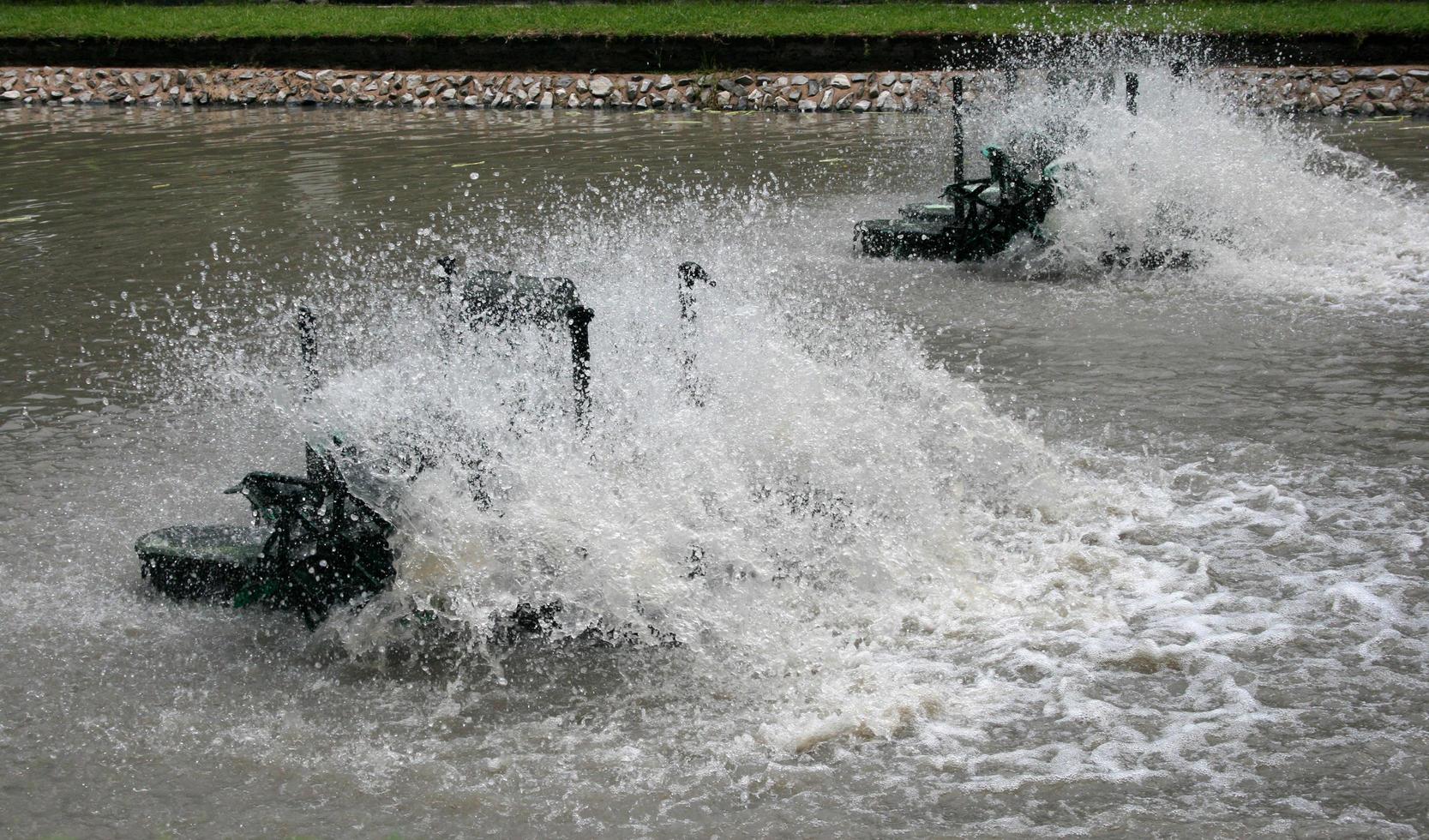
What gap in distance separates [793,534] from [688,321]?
4.16ft

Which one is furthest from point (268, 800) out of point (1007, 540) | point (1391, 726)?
point (1391, 726)

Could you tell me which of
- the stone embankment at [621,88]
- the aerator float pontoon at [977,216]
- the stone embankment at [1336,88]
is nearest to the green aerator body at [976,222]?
the aerator float pontoon at [977,216]

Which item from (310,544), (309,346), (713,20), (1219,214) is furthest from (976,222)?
(713,20)

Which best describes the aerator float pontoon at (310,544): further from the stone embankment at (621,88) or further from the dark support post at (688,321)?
the stone embankment at (621,88)

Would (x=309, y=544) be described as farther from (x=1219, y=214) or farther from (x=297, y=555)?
(x=1219, y=214)

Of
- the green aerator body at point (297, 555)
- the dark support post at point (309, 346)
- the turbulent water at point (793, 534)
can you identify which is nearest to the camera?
the turbulent water at point (793, 534)

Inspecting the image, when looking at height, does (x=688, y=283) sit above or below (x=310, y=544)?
above

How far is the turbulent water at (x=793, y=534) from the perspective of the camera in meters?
4.18

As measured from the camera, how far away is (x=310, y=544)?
16.7ft

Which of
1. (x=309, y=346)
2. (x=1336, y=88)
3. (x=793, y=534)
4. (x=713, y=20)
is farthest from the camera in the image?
(x=713, y=20)

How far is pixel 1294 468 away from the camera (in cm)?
620

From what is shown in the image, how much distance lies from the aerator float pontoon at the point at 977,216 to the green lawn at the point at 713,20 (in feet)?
27.1

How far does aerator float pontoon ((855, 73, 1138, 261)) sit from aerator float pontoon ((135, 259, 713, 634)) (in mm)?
4965

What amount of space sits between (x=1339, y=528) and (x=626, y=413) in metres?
2.96
